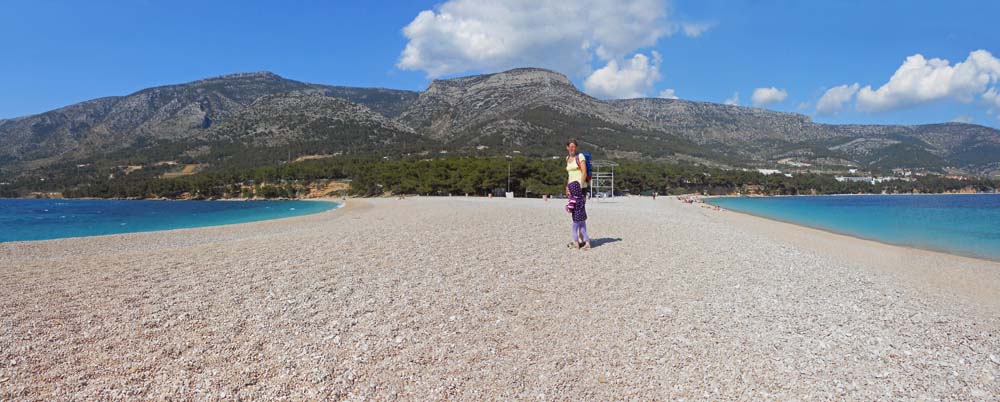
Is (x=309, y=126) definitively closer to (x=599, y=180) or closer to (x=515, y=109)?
(x=515, y=109)

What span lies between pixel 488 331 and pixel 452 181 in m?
73.5

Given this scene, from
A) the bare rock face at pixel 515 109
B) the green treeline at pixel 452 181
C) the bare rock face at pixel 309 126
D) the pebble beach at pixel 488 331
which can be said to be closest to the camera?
the pebble beach at pixel 488 331

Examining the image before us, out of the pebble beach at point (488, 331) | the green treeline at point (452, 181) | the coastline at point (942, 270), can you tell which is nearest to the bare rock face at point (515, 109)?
the green treeline at point (452, 181)

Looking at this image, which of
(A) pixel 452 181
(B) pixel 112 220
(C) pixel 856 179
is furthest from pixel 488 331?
(C) pixel 856 179

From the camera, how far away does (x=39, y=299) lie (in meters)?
6.74

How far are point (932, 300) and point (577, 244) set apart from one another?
6358 millimetres

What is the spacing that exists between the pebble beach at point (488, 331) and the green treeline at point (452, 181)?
64336 millimetres

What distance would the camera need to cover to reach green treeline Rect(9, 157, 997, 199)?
78062 mm

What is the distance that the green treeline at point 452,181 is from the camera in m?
78.1

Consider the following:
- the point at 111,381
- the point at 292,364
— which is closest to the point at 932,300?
the point at 292,364

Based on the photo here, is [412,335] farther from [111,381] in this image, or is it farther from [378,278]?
[378,278]

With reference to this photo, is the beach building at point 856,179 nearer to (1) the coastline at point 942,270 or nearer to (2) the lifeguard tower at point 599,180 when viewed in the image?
(2) the lifeguard tower at point 599,180

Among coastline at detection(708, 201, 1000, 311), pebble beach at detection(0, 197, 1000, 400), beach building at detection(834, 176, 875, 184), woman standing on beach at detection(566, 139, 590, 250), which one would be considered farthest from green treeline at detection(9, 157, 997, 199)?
pebble beach at detection(0, 197, 1000, 400)

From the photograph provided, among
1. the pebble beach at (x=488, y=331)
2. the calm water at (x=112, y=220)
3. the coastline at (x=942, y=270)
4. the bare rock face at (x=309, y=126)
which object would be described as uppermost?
the bare rock face at (x=309, y=126)
